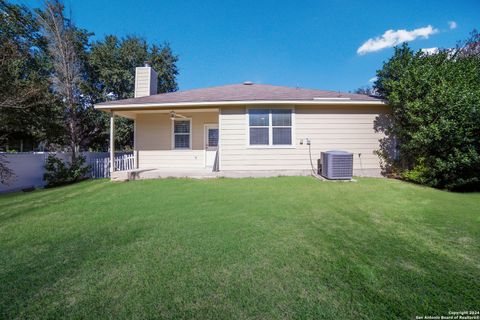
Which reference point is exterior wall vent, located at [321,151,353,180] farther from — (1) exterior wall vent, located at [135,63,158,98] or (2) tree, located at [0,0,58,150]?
(2) tree, located at [0,0,58,150]

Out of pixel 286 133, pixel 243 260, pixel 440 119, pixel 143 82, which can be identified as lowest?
pixel 243 260

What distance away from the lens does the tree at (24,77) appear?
29.4 ft

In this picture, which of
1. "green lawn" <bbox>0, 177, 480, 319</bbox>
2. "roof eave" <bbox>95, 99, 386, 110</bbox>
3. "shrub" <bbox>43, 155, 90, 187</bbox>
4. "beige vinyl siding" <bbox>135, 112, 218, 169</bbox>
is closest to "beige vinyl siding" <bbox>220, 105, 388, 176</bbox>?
"roof eave" <bbox>95, 99, 386, 110</bbox>

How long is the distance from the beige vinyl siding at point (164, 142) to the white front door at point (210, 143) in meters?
0.18

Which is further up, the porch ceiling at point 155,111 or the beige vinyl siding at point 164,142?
the porch ceiling at point 155,111

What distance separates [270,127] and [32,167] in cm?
937

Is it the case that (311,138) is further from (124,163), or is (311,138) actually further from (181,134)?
(124,163)

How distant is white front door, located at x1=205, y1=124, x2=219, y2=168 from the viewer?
1052cm

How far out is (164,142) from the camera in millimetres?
10500

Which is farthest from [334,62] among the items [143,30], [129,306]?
[129,306]

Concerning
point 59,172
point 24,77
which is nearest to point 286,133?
point 59,172

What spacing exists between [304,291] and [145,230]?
253 cm

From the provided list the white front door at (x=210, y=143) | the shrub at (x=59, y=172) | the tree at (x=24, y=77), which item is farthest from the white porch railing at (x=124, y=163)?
the tree at (x=24, y=77)

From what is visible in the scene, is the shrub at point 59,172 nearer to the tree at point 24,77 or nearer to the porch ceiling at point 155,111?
the tree at point 24,77
